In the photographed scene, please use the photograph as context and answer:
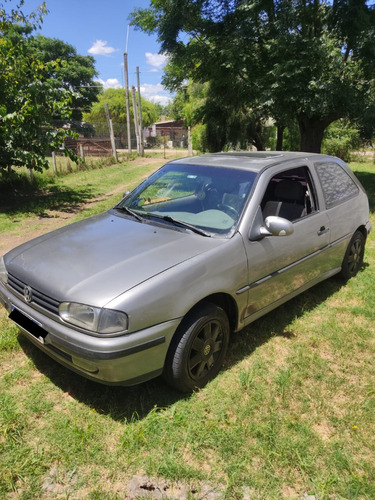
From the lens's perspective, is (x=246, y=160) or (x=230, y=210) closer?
(x=230, y=210)

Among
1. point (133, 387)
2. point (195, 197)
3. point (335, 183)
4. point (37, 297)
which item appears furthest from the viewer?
point (335, 183)

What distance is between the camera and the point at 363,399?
264 centimetres

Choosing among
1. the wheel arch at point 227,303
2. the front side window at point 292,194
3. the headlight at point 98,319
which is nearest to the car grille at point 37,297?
the headlight at point 98,319

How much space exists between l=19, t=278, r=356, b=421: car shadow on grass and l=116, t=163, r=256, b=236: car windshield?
1.14 m

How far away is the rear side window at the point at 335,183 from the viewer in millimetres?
3865

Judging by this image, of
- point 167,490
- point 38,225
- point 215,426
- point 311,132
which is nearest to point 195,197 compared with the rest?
point 215,426

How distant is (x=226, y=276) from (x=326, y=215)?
168 cm

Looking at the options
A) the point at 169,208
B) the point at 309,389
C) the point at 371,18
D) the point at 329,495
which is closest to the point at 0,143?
the point at 169,208

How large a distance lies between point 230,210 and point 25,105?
7157 mm

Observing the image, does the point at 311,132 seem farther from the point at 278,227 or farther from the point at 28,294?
the point at 28,294

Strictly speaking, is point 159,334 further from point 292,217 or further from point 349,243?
point 349,243

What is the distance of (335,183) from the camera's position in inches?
160

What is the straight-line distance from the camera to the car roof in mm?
3349

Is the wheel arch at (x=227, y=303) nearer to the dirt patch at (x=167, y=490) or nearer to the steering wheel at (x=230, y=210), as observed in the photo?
the steering wheel at (x=230, y=210)
